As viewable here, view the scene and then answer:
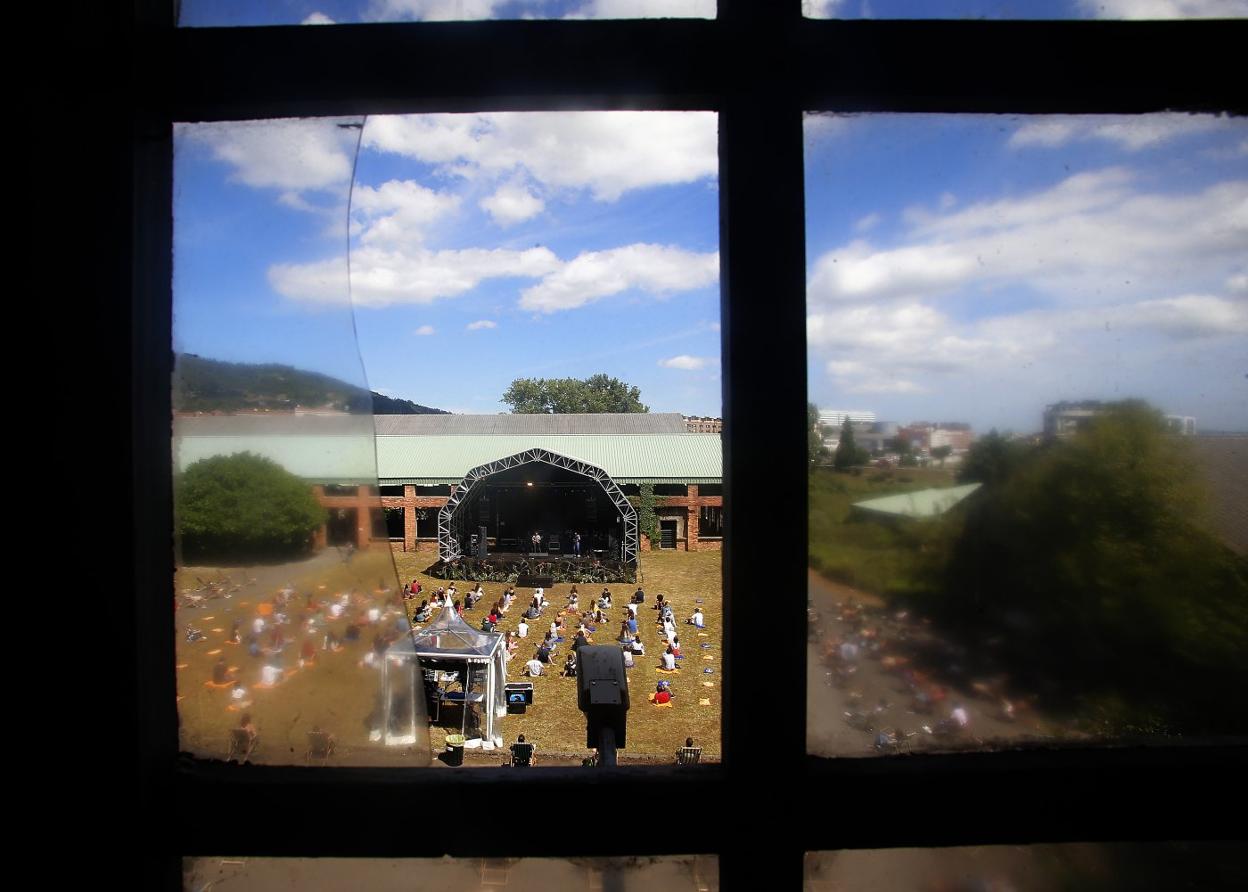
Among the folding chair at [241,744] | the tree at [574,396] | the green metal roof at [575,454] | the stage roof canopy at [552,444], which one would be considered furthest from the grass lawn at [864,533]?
the tree at [574,396]

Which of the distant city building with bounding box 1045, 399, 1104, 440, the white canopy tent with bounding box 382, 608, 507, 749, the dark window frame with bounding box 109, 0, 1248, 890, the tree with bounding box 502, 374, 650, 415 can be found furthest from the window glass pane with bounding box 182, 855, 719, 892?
the tree with bounding box 502, 374, 650, 415

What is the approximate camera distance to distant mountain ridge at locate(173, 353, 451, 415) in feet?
2.90

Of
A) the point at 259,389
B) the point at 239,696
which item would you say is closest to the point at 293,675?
the point at 239,696

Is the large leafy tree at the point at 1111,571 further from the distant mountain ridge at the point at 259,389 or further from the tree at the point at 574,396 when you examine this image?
the tree at the point at 574,396

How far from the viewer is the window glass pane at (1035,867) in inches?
32.4

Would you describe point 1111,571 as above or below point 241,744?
above

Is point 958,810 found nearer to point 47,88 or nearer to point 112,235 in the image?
point 112,235

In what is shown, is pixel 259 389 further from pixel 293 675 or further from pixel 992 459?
pixel 992 459

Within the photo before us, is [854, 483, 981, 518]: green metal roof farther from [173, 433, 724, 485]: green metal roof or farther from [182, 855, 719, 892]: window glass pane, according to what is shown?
[173, 433, 724, 485]: green metal roof

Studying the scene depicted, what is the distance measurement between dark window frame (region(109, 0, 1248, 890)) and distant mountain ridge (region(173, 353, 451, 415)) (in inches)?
2.8

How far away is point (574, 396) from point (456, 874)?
29037 mm

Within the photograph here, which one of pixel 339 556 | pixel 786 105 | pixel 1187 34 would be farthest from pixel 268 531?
pixel 1187 34

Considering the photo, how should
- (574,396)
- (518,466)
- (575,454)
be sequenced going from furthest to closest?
(574,396), (575,454), (518,466)

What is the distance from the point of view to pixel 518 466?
1516cm
